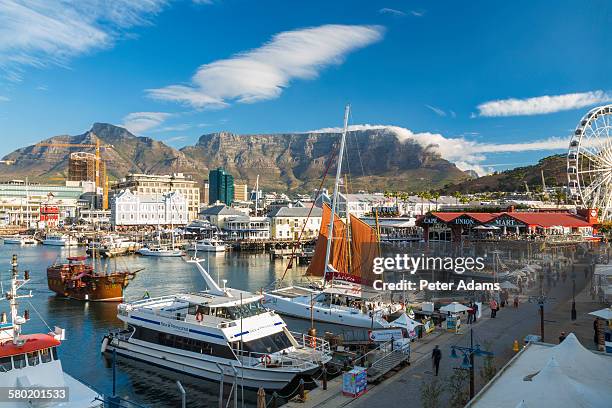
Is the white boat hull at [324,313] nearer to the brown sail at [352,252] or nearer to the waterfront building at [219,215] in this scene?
the brown sail at [352,252]

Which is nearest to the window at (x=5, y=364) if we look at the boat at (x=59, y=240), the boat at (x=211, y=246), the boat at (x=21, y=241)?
the boat at (x=211, y=246)

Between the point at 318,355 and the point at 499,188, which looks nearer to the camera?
the point at 318,355

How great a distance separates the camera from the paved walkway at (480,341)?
62.0 ft

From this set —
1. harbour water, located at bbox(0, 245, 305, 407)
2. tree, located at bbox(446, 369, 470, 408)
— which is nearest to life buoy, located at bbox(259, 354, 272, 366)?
harbour water, located at bbox(0, 245, 305, 407)

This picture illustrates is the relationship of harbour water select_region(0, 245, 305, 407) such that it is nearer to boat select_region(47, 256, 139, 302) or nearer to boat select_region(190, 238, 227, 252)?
boat select_region(47, 256, 139, 302)

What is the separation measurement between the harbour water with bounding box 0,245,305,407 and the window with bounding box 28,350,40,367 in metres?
5.11

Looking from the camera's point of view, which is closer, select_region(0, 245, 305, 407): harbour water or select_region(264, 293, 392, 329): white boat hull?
select_region(0, 245, 305, 407): harbour water

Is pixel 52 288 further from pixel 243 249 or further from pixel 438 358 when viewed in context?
pixel 243 249

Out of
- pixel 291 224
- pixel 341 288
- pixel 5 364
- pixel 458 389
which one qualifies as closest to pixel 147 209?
pixel 291 224

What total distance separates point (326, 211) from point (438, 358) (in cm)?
3184

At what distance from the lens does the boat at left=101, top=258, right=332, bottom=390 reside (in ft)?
77.1

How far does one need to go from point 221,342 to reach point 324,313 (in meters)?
14.3

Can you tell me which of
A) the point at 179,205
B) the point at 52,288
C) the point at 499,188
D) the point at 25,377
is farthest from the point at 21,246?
the point at 499,188

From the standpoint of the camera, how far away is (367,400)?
61.1 ft
